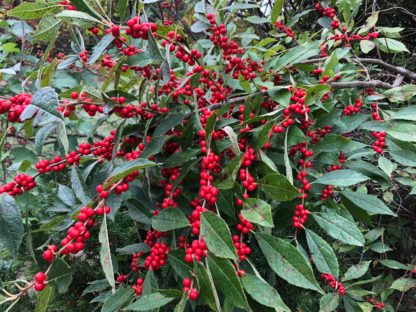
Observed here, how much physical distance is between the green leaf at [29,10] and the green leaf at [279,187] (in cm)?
63

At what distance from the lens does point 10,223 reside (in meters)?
0.79

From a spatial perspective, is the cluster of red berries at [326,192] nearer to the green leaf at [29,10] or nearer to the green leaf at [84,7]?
the green leaf at [84,7]

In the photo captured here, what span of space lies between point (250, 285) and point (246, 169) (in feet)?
0.83

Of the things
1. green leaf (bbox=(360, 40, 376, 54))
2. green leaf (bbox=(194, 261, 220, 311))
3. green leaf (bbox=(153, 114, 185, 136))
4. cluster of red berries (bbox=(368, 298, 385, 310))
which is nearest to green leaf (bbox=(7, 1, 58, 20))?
green leaf (bbox=(153, 114, 185, 136))

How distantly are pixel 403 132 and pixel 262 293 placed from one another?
2.06 feet

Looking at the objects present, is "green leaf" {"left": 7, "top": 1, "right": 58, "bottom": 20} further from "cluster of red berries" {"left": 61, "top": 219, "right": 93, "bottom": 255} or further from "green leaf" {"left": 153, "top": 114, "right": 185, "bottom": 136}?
"cluster of red berries" {"left": 61, "top": 219, "right": 93, "bottom": 255}

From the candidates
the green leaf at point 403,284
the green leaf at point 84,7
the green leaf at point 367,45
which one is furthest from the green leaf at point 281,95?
the green leaf at point 403,284

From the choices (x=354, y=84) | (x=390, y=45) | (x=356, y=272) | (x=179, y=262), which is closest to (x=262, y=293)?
(x=179, y=262)

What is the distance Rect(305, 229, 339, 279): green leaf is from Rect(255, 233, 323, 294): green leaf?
0.20 m

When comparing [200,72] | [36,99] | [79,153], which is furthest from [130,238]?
[36,99]

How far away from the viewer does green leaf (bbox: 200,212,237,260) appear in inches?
26.6

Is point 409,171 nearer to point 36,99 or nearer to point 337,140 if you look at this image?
point 337,140

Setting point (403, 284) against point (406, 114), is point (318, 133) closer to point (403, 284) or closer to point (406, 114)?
point (406, 114)

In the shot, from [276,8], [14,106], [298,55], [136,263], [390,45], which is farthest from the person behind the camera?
[390,45]
